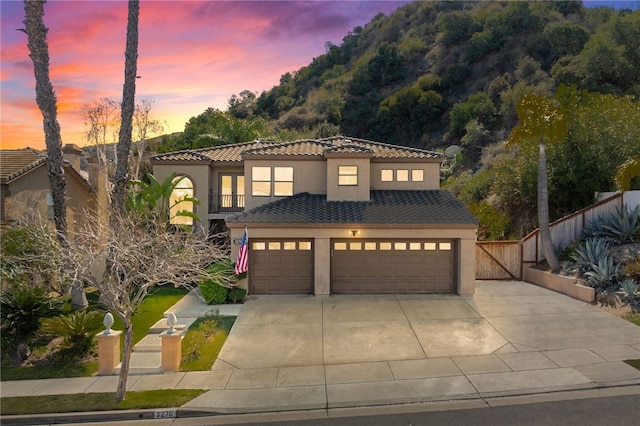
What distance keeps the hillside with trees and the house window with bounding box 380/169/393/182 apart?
5.73m

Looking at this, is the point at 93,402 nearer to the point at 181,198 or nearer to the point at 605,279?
the point at 181,198

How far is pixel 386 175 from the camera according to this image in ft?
68.8

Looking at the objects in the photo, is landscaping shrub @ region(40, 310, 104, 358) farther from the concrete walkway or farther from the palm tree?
the palm tree

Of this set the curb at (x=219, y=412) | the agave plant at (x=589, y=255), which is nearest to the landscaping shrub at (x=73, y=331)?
the curb at (x=219, y=412)

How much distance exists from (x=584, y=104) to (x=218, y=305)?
20.9m

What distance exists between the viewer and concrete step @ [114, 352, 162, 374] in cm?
1095

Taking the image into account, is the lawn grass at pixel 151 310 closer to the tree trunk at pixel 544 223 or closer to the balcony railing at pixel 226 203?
the balcony railing at pixel 226 203

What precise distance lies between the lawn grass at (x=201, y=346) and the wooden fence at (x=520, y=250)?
1211 centimetres

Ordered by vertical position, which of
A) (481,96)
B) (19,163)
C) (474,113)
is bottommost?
(19,163)

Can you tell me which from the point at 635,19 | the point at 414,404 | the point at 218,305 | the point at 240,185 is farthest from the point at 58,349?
the point at 635,19

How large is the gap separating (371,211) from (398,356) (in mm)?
7907

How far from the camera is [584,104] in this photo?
22.3 metres

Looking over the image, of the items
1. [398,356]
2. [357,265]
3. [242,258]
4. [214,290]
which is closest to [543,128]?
[357,265]

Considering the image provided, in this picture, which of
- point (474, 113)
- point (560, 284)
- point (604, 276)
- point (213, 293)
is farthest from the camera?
point (474, 113)
